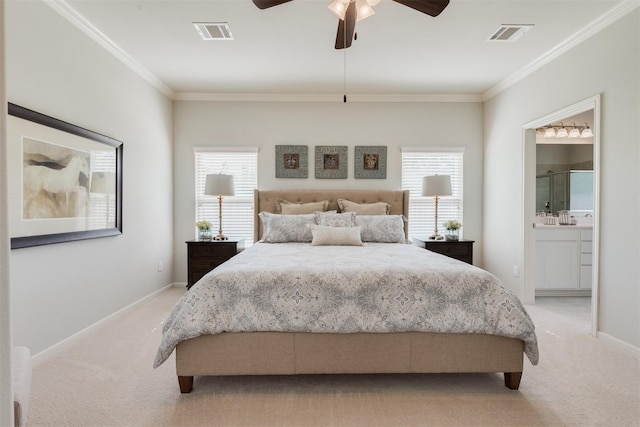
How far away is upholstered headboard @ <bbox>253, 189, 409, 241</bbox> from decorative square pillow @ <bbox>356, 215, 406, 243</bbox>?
77 cm

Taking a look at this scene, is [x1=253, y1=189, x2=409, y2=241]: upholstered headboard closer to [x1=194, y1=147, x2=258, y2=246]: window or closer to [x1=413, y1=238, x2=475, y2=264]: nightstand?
[x1=194, y1=147, x2=258, y2=246]: window

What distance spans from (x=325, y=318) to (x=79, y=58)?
10.2 ft

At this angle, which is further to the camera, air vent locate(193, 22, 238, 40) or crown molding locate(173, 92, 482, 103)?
crown molding locate(173, 92, 482, 103)

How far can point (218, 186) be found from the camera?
180 inches

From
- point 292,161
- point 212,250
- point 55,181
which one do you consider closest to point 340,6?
point 55,181

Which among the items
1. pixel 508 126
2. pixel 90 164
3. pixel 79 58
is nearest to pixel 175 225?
pixel 90 164

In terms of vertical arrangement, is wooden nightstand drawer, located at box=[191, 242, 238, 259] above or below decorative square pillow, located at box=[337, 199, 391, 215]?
below

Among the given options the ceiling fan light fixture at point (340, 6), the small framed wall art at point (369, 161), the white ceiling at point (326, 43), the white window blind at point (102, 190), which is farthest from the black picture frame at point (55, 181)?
the small framed wall art at point (369, 161)

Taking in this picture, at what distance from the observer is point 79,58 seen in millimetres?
3080

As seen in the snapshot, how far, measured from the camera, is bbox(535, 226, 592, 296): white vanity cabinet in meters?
4.42

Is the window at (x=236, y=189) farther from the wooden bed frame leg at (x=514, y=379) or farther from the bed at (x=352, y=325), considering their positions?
the wooden bed frame leg at (x=514, y=379)

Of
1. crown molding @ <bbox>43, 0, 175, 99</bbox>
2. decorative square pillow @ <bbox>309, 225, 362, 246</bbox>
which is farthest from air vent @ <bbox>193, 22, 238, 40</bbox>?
decorative square pillow @ <bbox>309, 225, 362, 246</bbox>

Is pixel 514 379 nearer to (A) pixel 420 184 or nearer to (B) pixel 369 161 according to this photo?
→ (A) pixel 420 184

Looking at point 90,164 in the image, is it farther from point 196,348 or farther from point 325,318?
point 325,318
